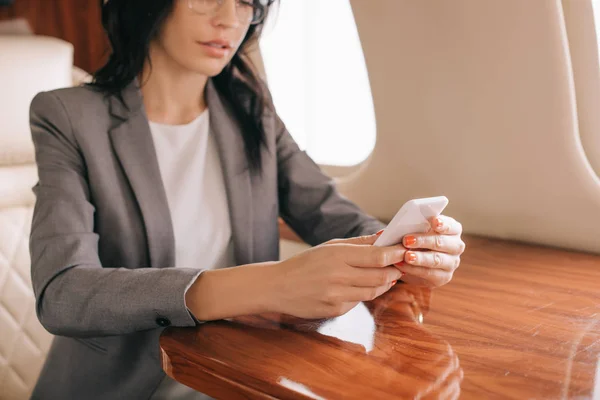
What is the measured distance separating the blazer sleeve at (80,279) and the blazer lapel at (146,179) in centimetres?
9

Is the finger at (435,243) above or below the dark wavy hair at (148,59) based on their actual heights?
→ below

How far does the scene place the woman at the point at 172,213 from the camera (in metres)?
0.88

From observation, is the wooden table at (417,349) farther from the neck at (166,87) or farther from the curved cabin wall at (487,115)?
the neck at (166,87)

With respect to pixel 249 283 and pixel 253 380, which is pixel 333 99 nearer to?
pixel 249 283

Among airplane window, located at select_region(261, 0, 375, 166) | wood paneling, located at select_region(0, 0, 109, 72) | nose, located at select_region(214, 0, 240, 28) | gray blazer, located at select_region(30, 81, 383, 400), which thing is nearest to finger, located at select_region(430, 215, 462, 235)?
gray blazer, located at select_region(30, 81, 383, 400)

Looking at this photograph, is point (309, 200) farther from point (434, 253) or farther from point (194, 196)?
point (434, 253)

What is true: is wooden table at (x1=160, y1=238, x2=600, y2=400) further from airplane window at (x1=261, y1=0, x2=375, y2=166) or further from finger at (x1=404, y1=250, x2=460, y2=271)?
airplane window at (x1=261, y1=0, x2=375, y2=166)

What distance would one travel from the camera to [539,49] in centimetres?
128

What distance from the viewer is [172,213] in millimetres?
1300

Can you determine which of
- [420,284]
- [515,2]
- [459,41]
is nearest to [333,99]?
[459,41]

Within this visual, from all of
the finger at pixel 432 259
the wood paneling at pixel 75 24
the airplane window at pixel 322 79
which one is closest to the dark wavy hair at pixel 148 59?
the airplane window at pixel 322 79

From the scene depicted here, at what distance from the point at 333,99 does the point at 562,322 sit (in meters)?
1.24

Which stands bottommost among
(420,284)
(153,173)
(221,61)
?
(420,284)

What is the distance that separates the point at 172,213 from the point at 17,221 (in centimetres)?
64
